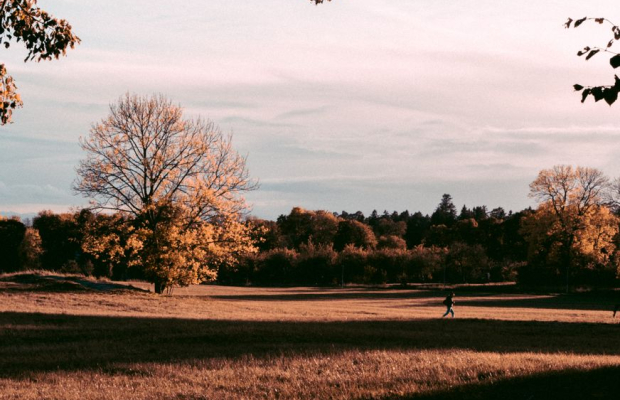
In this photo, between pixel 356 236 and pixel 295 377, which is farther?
pixel 356 236

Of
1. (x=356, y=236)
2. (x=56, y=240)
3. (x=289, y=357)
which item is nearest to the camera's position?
(x=289, y=357)

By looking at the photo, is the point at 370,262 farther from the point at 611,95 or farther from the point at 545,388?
the point at 611,95

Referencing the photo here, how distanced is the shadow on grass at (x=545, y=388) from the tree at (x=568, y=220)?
252 ft

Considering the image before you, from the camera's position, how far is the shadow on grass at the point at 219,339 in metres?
18.1

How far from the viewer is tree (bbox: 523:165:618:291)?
84.2 m

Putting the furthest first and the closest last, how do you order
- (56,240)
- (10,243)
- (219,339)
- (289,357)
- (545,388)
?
(56,240)
(10,243)
(219,339)
(289,357)
(545,388)

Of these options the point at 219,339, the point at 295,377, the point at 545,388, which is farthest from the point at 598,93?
the point at 219,339

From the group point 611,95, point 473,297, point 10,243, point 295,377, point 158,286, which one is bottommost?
point 473,297

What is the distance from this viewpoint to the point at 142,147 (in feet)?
152

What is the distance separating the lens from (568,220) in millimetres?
84938

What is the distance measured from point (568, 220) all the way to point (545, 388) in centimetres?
7930

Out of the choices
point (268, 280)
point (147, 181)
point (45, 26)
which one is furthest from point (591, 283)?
point (45, 26)

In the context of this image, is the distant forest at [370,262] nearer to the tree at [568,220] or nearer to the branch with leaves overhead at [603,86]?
the tree at [568,220]

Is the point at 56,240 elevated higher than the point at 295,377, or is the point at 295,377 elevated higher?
the point at 56,240
